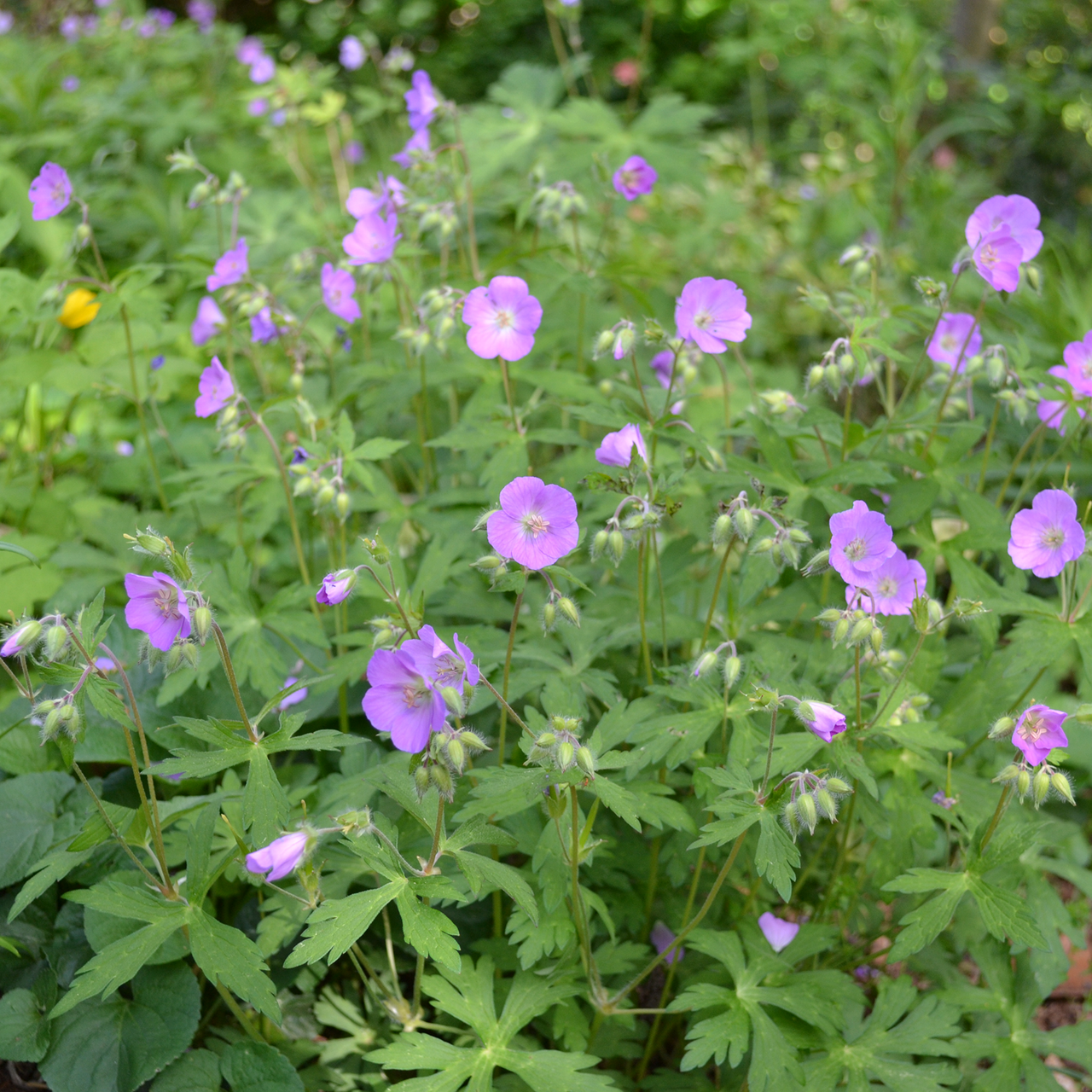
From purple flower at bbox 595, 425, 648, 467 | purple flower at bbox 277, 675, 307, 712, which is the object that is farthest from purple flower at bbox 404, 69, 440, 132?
purple flower at bbox 277, 675, 307, 712

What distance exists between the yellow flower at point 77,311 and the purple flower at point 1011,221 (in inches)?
91.6

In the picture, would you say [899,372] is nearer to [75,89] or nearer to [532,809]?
[532,809]

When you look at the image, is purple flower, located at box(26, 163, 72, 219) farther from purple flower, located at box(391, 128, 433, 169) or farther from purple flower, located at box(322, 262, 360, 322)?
purple flower, located at box(391, 128, 433, 169)

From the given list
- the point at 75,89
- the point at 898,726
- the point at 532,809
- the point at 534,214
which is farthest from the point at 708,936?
the point at 75,89

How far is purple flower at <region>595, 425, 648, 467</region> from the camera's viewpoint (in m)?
1.59

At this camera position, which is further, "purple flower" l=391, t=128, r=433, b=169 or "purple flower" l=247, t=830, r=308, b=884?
"purple flower" l=391, t=128, r=433, b=169

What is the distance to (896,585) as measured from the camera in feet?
5.18

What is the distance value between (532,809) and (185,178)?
13.5ft

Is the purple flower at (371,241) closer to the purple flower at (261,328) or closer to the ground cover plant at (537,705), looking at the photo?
the ground cover plant at (537,705)

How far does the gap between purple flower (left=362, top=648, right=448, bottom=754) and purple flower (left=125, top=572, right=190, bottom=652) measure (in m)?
0.31

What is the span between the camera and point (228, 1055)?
1.55m

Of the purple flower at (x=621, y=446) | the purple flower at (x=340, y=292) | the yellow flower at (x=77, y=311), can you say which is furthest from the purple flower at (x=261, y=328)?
the purple flower at (x=621, y=446)

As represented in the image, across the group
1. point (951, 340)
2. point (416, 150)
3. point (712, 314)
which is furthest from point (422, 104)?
point (951, 340)

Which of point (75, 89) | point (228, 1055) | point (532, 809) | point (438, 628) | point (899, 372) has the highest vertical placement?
point (75, 89)
